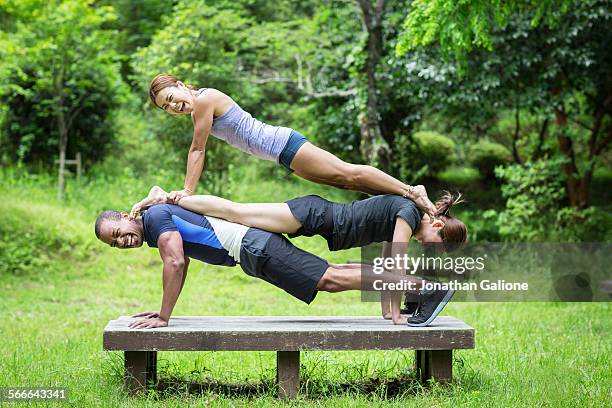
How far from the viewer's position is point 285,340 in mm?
4273

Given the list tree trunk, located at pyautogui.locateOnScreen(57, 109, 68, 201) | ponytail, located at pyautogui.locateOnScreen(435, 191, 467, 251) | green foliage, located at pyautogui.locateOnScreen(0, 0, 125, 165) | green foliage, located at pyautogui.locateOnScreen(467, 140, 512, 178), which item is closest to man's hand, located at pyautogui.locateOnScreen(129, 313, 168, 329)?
ponytail, located at pyautogui.locateOnScreen(435, 191, 467, 251)

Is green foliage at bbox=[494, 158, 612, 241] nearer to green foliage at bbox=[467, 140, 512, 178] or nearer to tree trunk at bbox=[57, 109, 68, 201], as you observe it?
green foliage at bbox=[467, 140, 512, 178]

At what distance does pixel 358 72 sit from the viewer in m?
12.8

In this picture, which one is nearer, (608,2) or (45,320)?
(45,320)

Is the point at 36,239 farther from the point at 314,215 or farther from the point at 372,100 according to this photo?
the point at 314,215

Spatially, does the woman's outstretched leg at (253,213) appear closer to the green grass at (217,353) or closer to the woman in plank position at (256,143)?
the woman in plank position at (256,143)

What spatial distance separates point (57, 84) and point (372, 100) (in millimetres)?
5384

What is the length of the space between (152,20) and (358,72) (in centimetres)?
802

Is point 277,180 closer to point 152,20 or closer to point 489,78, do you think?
point 489,78

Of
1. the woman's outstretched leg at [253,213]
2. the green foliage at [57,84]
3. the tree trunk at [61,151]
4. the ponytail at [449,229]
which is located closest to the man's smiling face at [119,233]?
the woman's outstretched leg at [253,213]

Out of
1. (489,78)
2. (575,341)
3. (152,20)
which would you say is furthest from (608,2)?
(152,20)

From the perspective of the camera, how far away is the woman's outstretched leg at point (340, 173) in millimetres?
4867

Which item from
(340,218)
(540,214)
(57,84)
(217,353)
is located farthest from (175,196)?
(57,84)

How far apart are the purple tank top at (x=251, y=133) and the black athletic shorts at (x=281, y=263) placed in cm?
60
